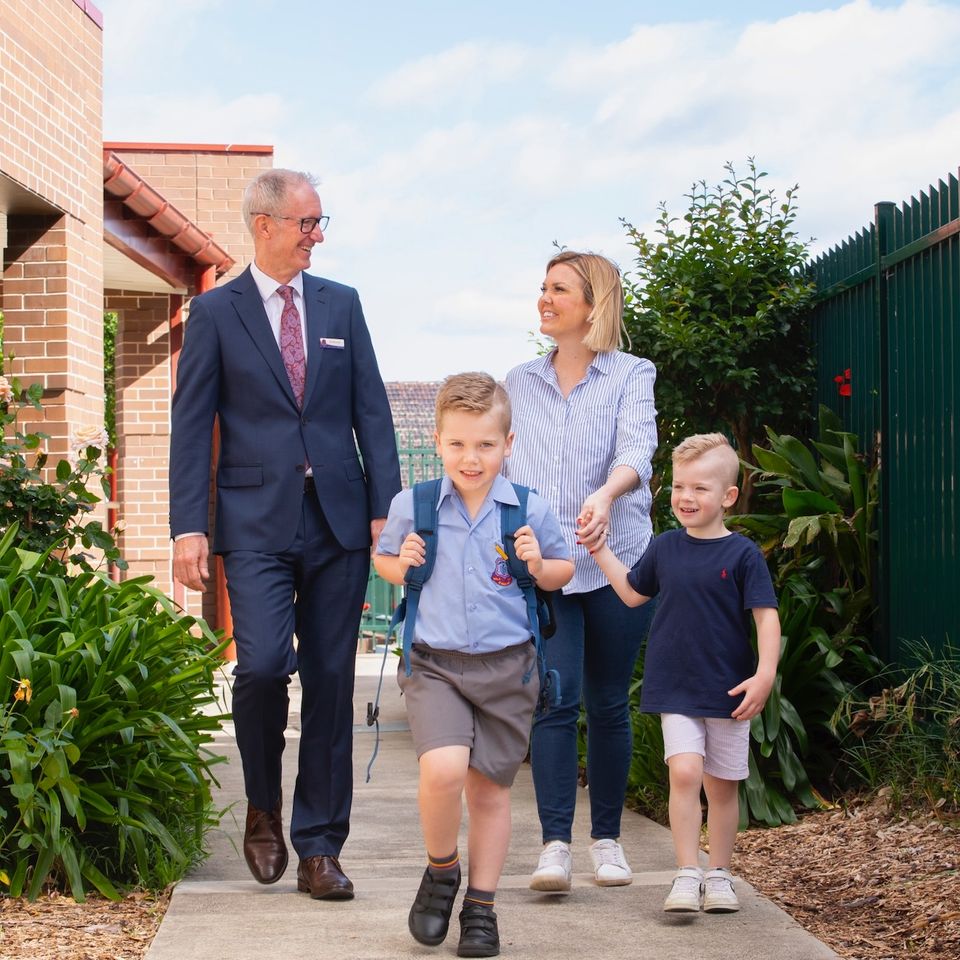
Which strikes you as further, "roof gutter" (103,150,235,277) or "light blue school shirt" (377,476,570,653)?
"roof gutter" (103,150,235,277)

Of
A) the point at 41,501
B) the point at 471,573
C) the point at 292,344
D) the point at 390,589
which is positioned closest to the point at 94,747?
the point at 292,344

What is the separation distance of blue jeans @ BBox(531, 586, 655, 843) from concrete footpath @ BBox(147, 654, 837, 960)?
244mm

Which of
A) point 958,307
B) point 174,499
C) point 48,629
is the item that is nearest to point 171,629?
point 48,629

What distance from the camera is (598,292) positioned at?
4418mm

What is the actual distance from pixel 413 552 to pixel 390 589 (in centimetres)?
1321

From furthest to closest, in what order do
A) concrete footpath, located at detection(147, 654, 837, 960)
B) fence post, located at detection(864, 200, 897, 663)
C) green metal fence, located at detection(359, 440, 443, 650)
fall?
green metal fence, located at detection(359, 440, 443, 650) < fence post, located at detection(864, 200, 897, 663) < concrete footpath, located at detection(147, 654, 837, 960)

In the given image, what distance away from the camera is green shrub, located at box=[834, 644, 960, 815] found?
5188 millimetres

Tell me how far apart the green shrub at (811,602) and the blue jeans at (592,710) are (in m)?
1.29

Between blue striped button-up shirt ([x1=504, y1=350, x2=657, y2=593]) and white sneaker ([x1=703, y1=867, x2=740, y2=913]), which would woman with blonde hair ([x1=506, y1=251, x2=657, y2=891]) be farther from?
white sneaker ([x1=703, y1=867, x2=740, y2=913])

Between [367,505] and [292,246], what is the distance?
820 mm

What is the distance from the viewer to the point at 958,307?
218 inches

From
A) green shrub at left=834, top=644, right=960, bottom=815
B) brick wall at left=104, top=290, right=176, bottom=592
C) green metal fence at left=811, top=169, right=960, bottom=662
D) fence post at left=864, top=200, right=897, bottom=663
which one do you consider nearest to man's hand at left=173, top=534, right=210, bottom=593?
green shrub at left=834, top=644, right=960, bottom=815

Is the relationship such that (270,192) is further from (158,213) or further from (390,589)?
(390,589)

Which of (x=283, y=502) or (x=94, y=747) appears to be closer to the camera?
(x=283, y=502)
